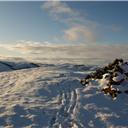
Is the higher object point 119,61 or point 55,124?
point 119,61

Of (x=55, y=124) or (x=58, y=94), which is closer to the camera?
(x=55, y=124)

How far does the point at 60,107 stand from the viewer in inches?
1137

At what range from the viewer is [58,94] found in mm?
33906

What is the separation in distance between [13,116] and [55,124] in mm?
4577

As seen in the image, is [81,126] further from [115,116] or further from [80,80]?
[80,80]

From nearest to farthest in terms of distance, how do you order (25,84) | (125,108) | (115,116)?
1. (115,116)
2. (125,108)
3. (25,84)

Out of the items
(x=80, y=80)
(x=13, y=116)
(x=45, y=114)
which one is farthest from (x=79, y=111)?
(x=80, y=80)

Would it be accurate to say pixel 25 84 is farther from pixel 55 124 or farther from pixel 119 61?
pixel 55 124

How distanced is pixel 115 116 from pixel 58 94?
374 inches

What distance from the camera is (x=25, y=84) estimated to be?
1556 inches

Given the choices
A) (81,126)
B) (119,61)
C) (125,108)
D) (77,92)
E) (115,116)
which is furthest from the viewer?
(119,61)

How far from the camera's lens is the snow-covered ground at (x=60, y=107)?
Result: 984 inches

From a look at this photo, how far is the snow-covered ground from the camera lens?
24984 millimetres

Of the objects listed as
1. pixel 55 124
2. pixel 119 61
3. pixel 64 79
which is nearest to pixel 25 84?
pixel 64 79
